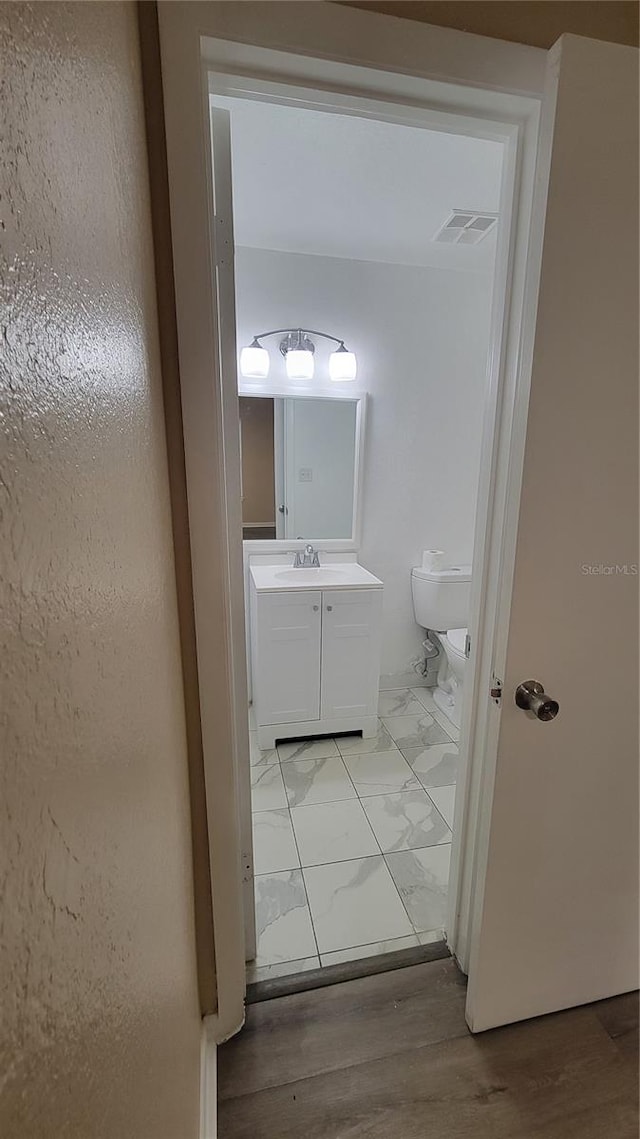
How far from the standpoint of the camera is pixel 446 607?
8.44 ft

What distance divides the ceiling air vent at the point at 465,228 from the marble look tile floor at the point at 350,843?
232 cm

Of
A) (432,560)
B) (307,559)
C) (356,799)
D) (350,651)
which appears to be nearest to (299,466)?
(307,559)

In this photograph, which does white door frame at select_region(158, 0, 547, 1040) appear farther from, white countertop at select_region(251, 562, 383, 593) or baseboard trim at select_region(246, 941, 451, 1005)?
white countertop at select_region(251, 562, 383, 593)

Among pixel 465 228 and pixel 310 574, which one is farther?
pixel 310 574

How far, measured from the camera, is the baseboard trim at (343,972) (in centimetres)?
123

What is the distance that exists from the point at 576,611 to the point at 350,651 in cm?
137

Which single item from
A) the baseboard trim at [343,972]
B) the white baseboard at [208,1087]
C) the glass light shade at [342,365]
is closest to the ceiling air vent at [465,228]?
the glass light shade at [342,365]

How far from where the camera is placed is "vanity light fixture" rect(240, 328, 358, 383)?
223cm

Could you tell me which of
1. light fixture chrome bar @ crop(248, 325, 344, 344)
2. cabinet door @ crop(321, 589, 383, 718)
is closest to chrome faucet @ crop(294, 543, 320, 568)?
cabinet door @ crop(321, 589, 383, 718)

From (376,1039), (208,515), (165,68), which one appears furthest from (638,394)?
(376,1039)

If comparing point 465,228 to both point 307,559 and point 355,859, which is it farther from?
point 355,859

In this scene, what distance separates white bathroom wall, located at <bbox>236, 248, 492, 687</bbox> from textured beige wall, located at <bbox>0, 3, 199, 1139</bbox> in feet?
5.58

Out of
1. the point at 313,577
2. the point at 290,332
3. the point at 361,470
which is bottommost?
the point at 313,577

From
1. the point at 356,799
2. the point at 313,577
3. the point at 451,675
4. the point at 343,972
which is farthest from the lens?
the point at 451,675
